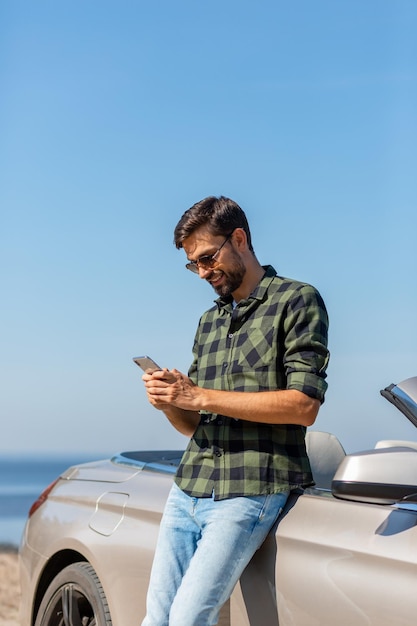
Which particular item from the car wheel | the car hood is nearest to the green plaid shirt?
the car hood

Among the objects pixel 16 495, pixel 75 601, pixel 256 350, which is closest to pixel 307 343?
pixel 256 350

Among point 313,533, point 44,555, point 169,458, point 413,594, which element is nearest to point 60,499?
point 44,555

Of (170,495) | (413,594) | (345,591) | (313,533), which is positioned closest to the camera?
(413,594)

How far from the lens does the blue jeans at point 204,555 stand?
302 cm

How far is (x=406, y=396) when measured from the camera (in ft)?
8.91

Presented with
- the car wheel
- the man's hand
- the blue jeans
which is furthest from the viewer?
the car wheel

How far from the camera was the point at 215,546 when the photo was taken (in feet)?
9.96

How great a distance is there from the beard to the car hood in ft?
2.71

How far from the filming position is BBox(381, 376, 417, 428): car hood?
270 cm

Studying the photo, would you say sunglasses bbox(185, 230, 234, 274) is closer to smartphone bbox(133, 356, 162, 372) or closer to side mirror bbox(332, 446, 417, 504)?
smartphone bbox(133, 356, 162, 372)

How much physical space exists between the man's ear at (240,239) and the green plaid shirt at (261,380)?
15cm

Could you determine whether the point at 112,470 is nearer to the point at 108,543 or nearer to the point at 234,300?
the point at 108,543

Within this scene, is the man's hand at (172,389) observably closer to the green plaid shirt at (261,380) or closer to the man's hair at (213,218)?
the green plaid shirt at (261,380)

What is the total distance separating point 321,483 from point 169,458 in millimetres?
768
